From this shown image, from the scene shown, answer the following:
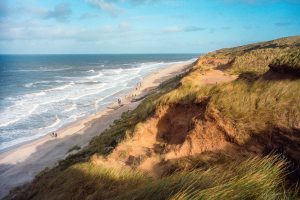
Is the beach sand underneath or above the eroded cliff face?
underneath

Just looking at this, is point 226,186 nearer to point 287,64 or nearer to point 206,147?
point 206,147

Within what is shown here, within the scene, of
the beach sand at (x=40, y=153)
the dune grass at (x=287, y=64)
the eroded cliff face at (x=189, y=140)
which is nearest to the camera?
the eroded cliff face at (x=189, y=140)

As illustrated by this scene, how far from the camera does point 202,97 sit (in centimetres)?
964

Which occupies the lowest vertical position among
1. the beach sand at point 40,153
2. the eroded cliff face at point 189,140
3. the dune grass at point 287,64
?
the beach sand at point 40,153

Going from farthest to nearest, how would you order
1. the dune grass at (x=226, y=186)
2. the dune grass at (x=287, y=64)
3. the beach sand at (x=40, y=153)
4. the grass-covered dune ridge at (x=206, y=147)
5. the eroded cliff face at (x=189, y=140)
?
1. the beach sand at (x=40, y=153)
2. the dune grass at (x=287, y=64)
3. the eroded cliff face at (x=189, y=140)
4. the grass-covered dune ridge at (x=206, y=147)
5. the dune grass at (x=226, y=186)

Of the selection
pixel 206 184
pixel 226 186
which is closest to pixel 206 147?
pixel 206 184

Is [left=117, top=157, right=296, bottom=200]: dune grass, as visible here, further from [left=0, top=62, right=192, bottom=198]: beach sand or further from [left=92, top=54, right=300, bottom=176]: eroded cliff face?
[left=0, top=62, right=192, bottom=198]: beach sand

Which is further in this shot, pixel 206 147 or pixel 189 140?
pixel 189 140

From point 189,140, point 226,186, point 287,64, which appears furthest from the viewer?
point 287,64

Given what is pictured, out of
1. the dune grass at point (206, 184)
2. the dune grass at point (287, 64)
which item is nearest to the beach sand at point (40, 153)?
the dune grass at point (206, 184)

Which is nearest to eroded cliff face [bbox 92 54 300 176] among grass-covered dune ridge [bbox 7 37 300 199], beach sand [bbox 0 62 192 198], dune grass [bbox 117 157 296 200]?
grass-covered dune ridge [bbox 7 37 300 199]

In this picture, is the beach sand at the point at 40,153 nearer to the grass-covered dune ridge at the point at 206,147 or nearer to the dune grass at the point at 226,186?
the grass-covered dune ridge at the point at 206,147

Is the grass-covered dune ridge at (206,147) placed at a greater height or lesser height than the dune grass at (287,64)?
lesser

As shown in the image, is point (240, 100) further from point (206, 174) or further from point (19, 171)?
point (19, 171)
